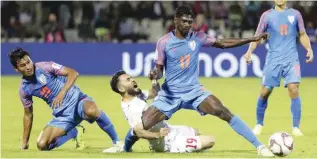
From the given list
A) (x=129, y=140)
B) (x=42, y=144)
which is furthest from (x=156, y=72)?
(x=42, y=144)

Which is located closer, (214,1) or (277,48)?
(277,48)

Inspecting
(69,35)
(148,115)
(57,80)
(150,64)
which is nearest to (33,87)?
(57,80)

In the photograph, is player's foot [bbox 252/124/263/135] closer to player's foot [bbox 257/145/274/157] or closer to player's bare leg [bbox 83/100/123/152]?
player's bare leg [bbox 83/100/123/152]

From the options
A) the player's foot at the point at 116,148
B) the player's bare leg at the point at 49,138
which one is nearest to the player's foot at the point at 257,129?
the player's foot at the point at 116,148

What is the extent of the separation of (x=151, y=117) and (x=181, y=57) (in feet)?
2.66

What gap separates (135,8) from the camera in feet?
87.6

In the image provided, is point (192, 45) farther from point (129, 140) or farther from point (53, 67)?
point (53, 67)

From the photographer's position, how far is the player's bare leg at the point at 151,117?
38.3ft

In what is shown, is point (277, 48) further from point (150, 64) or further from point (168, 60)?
point (150, 64)

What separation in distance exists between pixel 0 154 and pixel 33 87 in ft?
3.18

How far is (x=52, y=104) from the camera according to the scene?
1216 cm

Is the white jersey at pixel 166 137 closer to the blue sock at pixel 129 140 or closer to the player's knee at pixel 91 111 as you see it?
the blue sock at pixel 129 140

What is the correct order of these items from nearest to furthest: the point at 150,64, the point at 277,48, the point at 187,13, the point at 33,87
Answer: the point at 187,13 < the point at 33,87 < the point at 277,48 < the point at 150,64

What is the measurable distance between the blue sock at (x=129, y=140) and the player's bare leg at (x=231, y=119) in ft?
3.02
